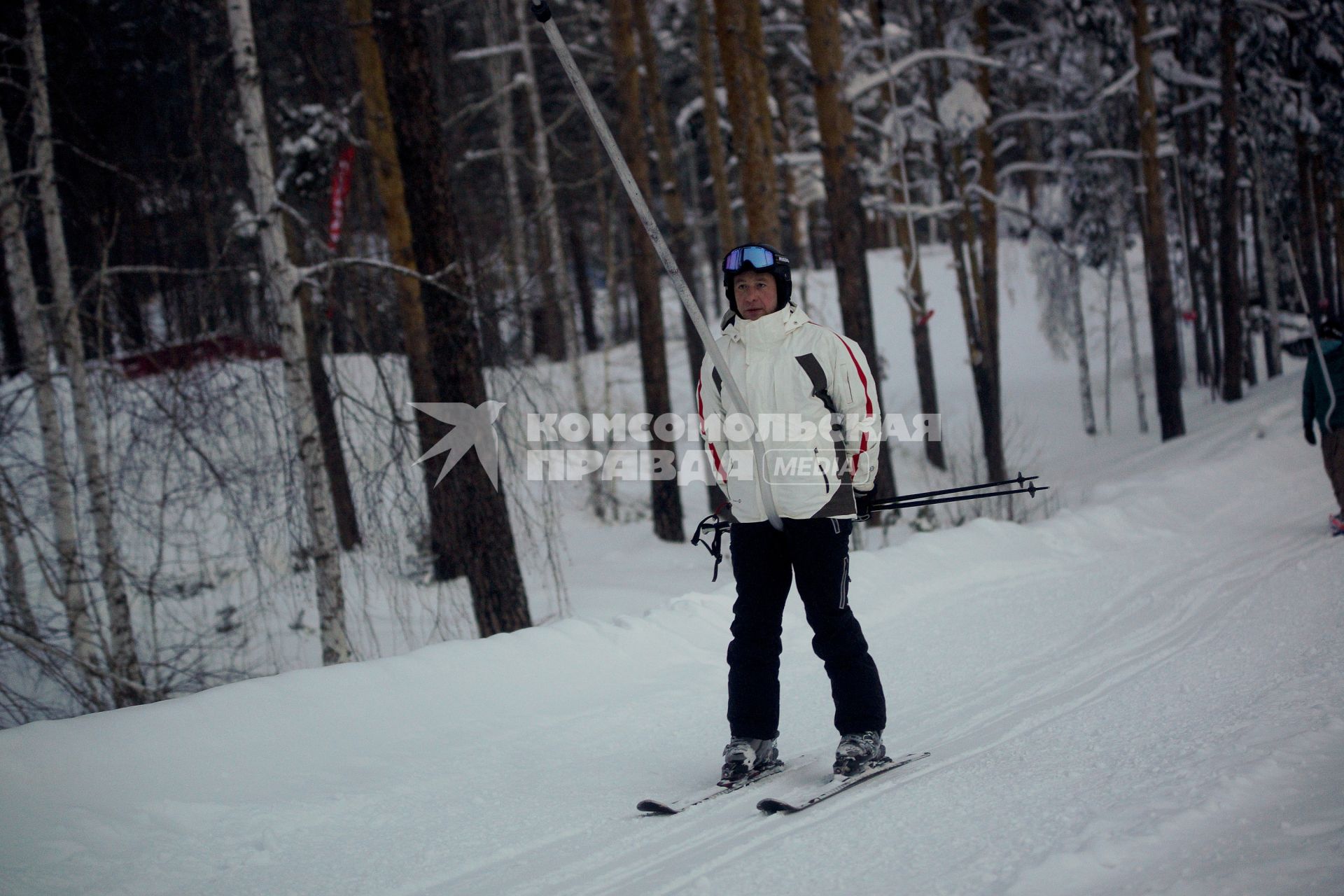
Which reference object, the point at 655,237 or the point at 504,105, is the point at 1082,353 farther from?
the point at 655,237

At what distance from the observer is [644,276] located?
15109mm

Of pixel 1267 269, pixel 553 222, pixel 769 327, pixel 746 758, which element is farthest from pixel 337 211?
pixel 1267 269

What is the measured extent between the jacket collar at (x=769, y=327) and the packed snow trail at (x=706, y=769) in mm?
1827

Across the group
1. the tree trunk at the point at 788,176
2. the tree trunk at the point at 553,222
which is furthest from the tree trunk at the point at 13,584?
the tree trunk at the point at 788,176

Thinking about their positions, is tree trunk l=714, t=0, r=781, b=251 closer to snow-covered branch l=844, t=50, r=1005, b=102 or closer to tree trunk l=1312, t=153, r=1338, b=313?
snow-covered branch l=844, t=50, r=1005, b=102

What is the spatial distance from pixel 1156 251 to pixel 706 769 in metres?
18.1

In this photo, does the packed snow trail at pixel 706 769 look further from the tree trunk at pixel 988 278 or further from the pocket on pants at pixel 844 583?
the tree trunk at pixel 988 278

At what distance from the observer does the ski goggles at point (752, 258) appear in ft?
13.6

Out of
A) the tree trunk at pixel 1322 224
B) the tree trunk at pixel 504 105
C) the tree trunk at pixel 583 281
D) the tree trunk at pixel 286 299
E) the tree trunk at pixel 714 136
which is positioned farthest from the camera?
the tree trunk at pixel 583 281

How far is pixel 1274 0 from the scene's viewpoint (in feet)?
66.4

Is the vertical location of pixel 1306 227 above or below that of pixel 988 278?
above

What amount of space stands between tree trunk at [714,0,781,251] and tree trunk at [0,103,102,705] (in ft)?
22.3

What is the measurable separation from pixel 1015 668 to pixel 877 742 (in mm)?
2066

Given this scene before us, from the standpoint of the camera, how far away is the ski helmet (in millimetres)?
4137
